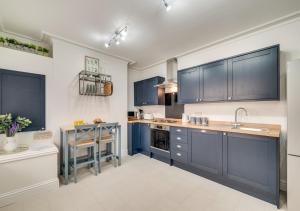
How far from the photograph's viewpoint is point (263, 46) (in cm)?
240

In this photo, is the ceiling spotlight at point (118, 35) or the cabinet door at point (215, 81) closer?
the ceiling spotlight at point (118, 35)

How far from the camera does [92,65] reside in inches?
128

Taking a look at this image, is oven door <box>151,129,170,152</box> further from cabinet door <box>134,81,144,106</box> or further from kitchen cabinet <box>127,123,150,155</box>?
cabinet door <box>134,81,144,106</box>

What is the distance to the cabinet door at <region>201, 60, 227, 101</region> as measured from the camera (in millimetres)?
2604

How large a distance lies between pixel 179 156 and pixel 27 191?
8.46 ft

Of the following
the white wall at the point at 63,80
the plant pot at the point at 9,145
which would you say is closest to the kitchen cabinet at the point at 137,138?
the white wall at the point at 63,80

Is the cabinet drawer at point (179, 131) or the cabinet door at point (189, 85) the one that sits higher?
the cabinet door at point (189, 85)

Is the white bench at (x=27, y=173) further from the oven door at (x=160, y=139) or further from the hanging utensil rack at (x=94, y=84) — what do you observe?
the oven door at (x=160, y=139)

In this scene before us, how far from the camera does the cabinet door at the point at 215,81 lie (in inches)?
103

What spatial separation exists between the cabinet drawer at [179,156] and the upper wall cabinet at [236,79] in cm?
116

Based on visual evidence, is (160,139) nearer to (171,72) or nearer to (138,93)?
(138,93)

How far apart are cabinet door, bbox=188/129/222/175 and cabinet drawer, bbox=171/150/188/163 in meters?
0.11

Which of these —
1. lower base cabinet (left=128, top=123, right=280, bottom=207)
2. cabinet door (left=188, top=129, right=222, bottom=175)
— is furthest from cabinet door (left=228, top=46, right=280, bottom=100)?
cabinet door (left=188, top=129, right=222, bottom=175)

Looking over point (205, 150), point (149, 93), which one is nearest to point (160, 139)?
point (205, 150)
